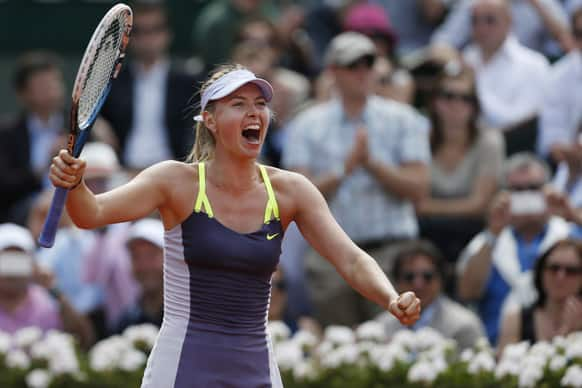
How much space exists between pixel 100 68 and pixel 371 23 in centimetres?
568

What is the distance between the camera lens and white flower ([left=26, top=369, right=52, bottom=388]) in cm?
723

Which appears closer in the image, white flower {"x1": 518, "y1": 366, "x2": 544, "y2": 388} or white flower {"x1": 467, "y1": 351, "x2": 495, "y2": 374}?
white flower {"x1": 518, "y1": 366, "x2": 544, "y2": 388}

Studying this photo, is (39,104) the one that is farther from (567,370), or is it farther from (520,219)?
(567,370)

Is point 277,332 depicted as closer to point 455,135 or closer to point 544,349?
point 544,349

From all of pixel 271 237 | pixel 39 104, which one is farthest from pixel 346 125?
pixel 271 237

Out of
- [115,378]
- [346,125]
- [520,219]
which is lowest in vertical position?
[115,378]

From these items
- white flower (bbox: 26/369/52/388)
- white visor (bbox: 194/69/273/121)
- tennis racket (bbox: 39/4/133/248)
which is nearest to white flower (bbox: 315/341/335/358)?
white flower (bbox: 26/369/52/388)

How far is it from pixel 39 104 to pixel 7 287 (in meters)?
2.16

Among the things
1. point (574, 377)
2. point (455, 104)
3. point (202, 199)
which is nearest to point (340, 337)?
point (574, 377)

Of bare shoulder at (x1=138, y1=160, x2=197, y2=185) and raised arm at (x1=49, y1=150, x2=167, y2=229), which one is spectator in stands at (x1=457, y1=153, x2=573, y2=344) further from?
raised arm at (x1=49, y1=150, x2=167, y2=229)

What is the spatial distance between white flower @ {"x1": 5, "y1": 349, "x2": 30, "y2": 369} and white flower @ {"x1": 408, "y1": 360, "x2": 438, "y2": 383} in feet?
7.43

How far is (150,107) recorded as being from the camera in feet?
32.4

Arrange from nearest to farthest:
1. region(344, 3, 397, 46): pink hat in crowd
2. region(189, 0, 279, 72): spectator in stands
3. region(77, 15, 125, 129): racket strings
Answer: region(77, 15, 125, 129): racket strings
region(344, 3, 397, 46): pink hat in crowd
region(189, 0, 279, 72): spectator in stands

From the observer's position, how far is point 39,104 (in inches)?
388
